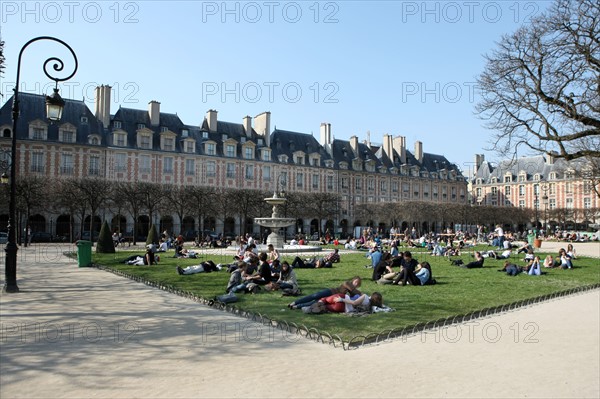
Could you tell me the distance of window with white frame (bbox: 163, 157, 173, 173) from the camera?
4400 cm

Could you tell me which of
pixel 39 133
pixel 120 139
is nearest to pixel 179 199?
pixel 120 139

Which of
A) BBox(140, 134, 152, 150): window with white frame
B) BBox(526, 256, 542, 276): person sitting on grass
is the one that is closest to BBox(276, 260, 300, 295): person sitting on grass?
BBox(526, 256, 542, 276): person sitting on grass

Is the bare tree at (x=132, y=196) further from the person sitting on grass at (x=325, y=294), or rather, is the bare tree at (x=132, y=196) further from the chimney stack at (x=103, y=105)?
the person sitting on grass at (x=325, y=294)

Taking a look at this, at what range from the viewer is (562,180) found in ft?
224

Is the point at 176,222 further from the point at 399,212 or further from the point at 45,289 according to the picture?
the point at 45,289

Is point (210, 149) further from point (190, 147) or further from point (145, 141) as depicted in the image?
point (145, 141)

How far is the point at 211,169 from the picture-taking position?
4650 centimetres

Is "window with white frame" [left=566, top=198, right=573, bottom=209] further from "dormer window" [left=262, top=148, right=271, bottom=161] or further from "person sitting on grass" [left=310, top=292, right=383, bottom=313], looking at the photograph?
"person sitting on grass" [left=310, top=292, right=383, bottom=313]

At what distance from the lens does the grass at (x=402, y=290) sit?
765cm

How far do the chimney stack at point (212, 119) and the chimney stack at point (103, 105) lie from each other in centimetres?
998

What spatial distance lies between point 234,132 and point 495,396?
47607mm

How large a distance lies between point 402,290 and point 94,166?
36.2 metres

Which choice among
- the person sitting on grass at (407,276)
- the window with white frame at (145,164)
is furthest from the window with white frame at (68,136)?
the person sitting on grass at (407,276)

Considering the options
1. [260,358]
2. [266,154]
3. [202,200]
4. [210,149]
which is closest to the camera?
[260,358]
